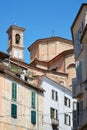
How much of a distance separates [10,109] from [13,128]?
6.39ft

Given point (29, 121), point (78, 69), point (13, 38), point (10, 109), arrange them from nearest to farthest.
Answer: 1. point (78, 69)
2. point (10, 109)
3. point (29, 121)
4. point (13, 38)

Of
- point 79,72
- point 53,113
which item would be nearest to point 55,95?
point 53,113

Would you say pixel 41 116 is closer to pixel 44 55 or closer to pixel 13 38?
pixel 44 55

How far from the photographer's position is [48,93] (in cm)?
5044

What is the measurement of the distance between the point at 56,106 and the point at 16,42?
3205 cm

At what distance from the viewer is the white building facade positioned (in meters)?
49.3

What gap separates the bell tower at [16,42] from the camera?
80.2 metres

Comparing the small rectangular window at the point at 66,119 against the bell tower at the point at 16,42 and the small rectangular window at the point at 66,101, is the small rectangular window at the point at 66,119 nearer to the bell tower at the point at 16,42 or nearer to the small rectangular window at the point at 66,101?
the small rectangular window at the point at 66,101

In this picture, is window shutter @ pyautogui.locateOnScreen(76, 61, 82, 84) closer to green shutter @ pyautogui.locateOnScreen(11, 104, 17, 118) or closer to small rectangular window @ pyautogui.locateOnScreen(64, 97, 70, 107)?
green shutter @ pyautogui.locateOnScreen(11, 104, 17, 118)

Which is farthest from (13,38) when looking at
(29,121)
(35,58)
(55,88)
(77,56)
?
(77,56)

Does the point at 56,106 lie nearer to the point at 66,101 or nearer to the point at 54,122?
the point at 54,122

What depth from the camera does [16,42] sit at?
81.3 metres

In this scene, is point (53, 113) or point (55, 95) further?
point (55, 95)

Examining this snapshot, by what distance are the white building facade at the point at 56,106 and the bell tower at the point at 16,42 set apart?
27.5 metres
